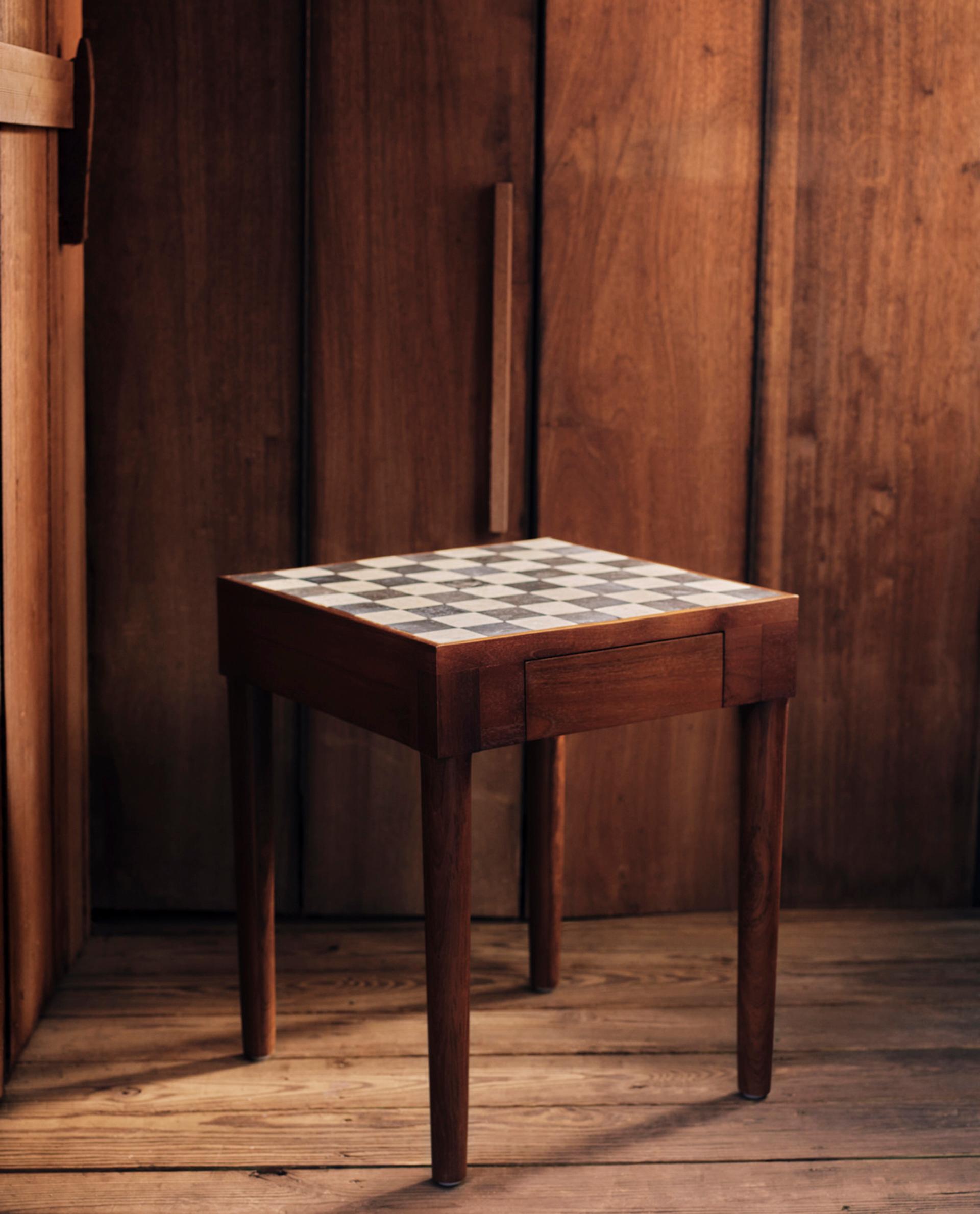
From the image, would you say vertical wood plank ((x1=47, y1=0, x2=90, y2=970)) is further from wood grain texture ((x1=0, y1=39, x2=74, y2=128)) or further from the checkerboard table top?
the checkerboard table top

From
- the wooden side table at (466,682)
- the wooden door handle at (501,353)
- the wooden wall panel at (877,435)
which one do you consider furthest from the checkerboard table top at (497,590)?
the wooden wall panel at (877,435)

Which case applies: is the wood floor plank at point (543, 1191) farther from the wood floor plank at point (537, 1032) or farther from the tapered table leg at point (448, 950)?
the wood floor plank at point (537, 1032)

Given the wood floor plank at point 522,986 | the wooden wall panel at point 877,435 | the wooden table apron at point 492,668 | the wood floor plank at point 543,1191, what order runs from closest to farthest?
the wooden table apron at point 492,668 → the wood floor plank at point 543,1191 → the wood floor plank at point 522,986 → the wooden wall panel at point 877,435

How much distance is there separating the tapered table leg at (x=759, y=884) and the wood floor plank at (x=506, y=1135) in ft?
0.30

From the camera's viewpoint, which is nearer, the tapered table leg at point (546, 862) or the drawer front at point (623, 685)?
the drawer front at point (623, 685)

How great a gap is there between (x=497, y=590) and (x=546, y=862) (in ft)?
2.10

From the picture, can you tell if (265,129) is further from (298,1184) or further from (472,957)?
(298,1184)

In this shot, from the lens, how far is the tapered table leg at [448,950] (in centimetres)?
180

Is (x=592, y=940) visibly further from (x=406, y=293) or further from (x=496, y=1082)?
(x=406, y=293)

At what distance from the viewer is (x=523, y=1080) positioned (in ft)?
7.23

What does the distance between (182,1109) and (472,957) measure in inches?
26.5

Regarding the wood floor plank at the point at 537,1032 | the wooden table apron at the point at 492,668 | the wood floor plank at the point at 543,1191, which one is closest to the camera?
the wooden table apron at the point at 492,668

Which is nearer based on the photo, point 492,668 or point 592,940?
point 492,668

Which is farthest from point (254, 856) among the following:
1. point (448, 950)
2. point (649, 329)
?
point (649, 329)
